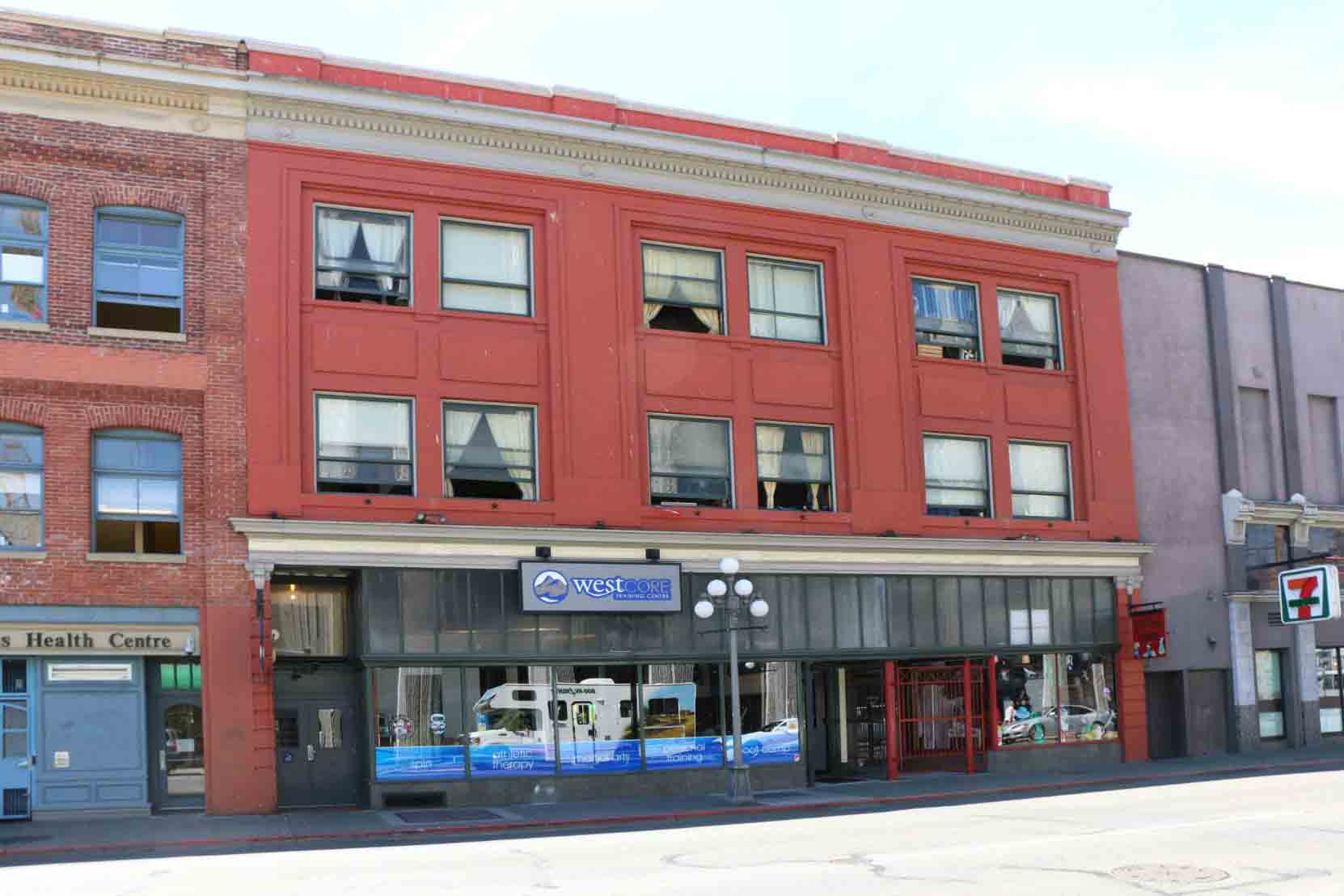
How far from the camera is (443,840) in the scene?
810 inches

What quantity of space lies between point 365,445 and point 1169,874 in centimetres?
1557

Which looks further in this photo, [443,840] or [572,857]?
[443,840]

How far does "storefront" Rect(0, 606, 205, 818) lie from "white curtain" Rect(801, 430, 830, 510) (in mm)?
12087

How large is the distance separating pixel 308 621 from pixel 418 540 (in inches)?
102

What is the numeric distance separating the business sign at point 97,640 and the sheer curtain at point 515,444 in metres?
6.15

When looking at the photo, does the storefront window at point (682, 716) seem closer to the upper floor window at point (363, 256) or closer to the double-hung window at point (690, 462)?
the double-hung window at point (690, 462)

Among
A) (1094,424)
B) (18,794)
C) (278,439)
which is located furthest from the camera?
(1094,424)

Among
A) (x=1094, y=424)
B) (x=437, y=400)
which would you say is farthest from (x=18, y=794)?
(x=1094, y=424)

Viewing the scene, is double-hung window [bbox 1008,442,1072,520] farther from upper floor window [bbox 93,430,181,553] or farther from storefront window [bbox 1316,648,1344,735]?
upper floor window [bbox 93,430,181,553]

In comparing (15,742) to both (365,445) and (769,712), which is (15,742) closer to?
(365,445)

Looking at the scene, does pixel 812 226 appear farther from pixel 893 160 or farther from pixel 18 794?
pixel 18 794

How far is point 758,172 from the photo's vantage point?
29391mm

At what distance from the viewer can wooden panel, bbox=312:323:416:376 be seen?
25203 millimetres

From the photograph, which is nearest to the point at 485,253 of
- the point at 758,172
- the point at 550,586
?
the point at 758,172
